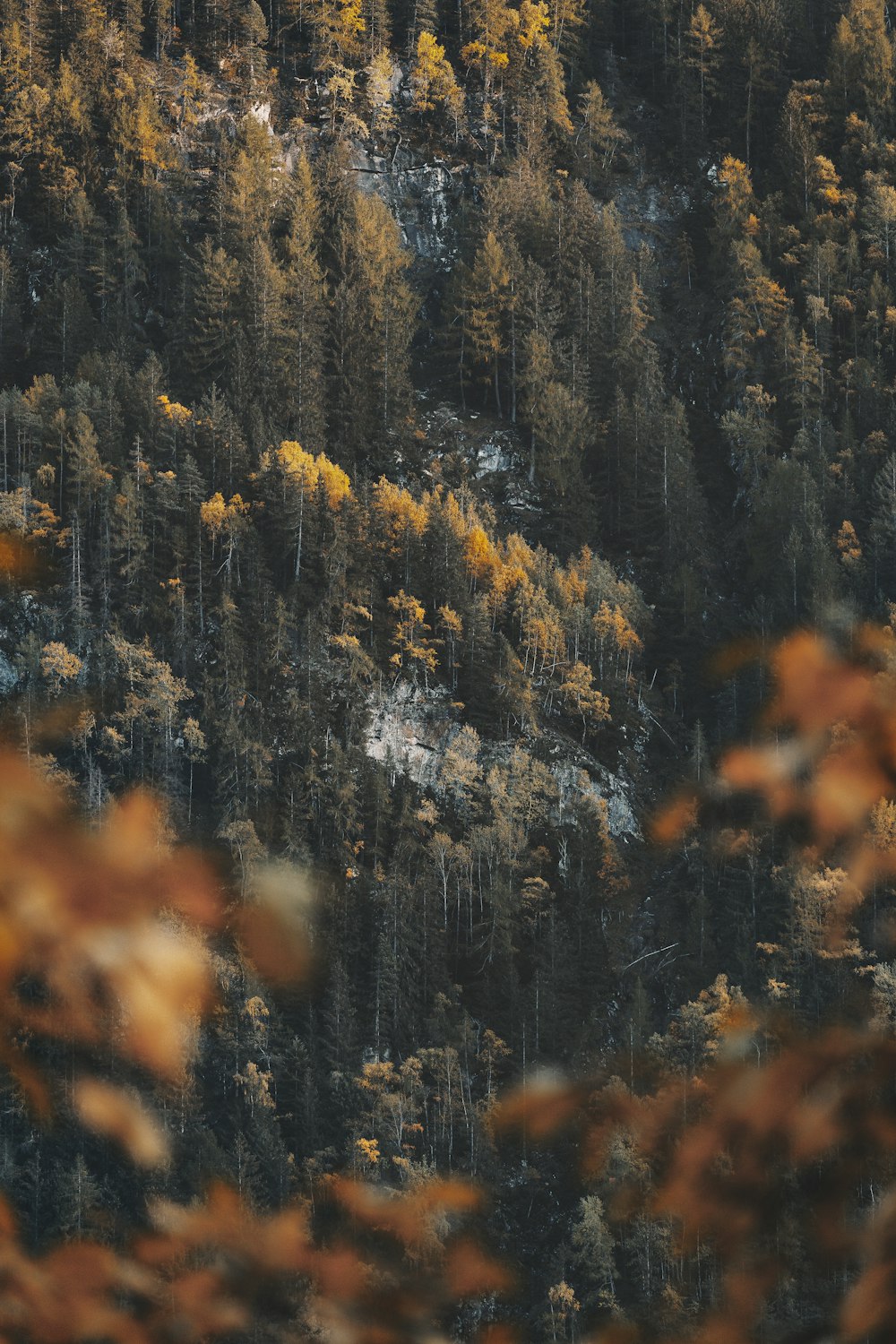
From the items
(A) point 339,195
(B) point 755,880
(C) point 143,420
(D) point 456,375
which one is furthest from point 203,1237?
(A) point 339,195

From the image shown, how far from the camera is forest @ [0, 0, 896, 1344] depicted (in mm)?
2408

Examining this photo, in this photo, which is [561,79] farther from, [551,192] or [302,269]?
[302,269]

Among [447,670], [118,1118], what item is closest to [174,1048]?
[118,1118]

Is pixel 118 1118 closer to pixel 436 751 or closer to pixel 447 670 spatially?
pixel 436 751

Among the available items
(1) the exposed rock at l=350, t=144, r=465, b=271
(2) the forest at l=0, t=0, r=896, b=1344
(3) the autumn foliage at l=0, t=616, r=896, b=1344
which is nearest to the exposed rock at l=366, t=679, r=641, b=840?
(2) the forest at l=0, t=0, r=896, b=1344

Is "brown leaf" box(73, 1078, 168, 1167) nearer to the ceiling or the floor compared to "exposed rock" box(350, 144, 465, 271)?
nearer to the floor

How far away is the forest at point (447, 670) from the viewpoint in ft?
7.90

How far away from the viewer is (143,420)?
3278 cm

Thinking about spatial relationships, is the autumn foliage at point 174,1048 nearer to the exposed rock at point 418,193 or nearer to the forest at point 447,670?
the forest at point 447,670

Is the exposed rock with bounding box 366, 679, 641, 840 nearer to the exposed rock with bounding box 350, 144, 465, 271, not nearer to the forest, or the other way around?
the forest

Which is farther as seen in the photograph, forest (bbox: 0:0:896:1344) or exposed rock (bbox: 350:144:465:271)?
exposed rock (bbox: 350:144:465:271)

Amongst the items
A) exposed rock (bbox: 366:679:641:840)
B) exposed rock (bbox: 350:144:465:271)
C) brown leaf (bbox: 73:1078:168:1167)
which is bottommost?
brown leaf (bbox: 73:1078:168:1167)

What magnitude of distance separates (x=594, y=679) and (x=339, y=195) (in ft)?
62.7

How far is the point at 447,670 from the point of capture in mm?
29344
